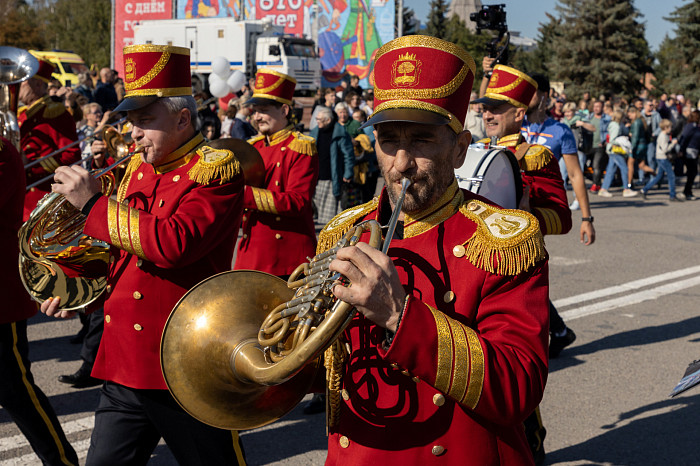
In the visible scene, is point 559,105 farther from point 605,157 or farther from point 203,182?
point 203,182

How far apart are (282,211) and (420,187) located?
3112mm

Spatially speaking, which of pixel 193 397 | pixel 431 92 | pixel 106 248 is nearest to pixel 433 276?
pixel 431 92

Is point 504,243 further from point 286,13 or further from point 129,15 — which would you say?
point 129,15

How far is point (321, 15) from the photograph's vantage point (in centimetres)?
3600

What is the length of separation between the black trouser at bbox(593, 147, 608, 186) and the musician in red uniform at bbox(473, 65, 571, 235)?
13564mm

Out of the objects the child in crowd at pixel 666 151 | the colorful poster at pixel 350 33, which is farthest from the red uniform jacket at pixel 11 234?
the colorful poster at pixel 350 33

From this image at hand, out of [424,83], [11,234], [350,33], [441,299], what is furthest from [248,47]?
[441,299]

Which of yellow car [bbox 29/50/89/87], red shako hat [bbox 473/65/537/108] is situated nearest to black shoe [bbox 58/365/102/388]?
red shako hat [bbox 473/65/537/108]

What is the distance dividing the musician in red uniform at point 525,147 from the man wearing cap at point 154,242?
1856 millimetres

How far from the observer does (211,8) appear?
38.5 meters

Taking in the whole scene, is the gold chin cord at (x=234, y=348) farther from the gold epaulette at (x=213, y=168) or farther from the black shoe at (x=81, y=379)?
the black shoe at (x=81, y=379)

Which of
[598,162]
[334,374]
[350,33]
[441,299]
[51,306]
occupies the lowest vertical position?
[598,162]

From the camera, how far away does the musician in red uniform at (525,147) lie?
470 centimetres

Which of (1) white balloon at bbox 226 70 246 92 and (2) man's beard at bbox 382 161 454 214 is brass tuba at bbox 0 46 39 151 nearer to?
(2) man's beard at bbox 382 161 454 214
